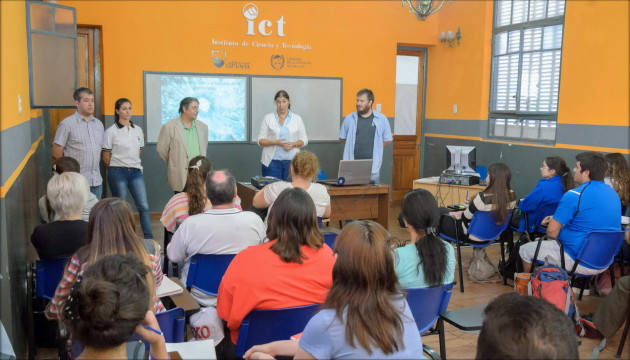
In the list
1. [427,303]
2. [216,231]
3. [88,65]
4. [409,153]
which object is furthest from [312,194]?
[409,153]

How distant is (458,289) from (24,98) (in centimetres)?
355

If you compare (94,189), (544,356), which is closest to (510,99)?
(94,189)

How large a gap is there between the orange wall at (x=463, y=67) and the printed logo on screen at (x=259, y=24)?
2638 millimetres

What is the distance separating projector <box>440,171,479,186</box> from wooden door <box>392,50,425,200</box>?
2574 mm

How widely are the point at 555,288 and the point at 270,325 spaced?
2.21 meters

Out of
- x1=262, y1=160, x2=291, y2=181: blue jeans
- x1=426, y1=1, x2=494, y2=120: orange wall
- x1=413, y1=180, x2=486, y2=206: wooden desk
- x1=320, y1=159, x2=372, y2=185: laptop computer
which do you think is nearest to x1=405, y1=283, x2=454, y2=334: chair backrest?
x1=320, y1=159, x2=372, y2=185: laptop computer

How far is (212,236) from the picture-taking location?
110 inches

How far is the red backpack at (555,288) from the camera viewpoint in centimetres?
354

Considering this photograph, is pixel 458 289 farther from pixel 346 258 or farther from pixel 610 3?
pixel 610 3

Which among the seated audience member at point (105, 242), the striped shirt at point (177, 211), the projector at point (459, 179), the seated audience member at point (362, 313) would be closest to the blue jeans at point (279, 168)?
the projector at point (459, 179)

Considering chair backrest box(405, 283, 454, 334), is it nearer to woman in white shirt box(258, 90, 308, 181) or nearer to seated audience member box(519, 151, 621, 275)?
seated audience member box(519, 151, 621, 275)

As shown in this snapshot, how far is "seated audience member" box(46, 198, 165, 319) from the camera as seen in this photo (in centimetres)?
217

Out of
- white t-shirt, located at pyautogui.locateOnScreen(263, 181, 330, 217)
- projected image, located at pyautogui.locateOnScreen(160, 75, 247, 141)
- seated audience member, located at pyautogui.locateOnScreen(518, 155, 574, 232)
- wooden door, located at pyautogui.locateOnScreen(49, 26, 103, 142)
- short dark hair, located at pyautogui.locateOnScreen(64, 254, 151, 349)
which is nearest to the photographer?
short dark hair, located at pyautogui.locateOnScreen(64, 254, 151, 349)

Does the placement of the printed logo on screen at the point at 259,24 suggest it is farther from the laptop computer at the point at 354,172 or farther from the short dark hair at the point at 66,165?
the short dark hair at the point at 66,165
